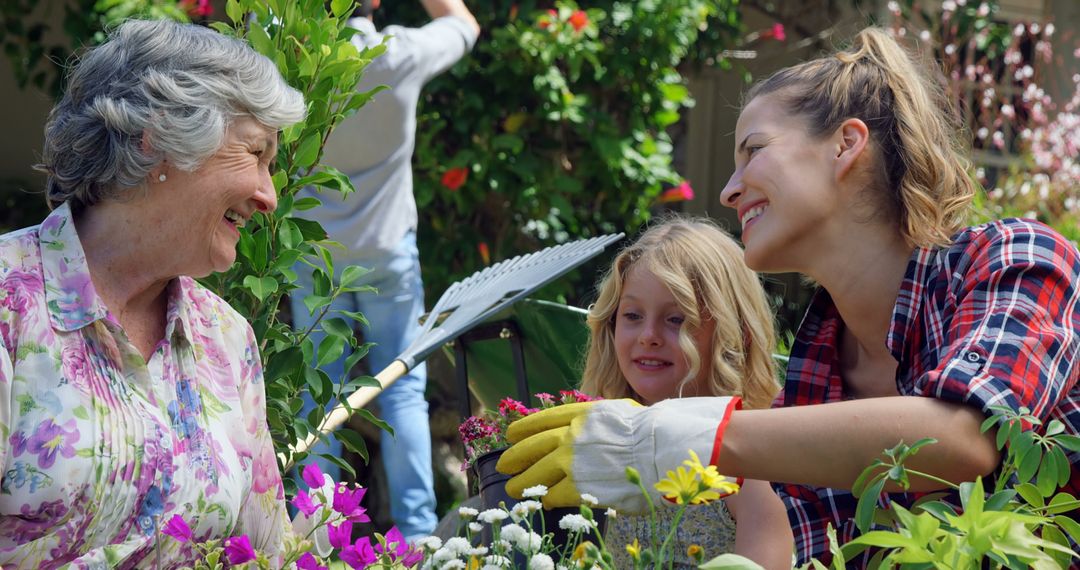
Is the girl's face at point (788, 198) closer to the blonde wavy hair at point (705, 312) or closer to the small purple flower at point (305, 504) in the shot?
A: the small purple flower at point (305, 504)

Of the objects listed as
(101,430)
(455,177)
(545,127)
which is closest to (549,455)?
(101,430)

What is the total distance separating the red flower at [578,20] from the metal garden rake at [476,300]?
2.11 meters

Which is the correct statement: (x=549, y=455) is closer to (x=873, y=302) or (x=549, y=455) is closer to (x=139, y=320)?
(x=873, y=302)

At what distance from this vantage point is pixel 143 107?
188 centimetres

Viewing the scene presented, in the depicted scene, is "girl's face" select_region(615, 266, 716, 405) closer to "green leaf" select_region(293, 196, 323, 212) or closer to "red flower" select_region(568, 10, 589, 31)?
"green leaf" select_region(293, 196, 323, 212)

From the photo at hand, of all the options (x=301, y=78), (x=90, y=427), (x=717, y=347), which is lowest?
(x=717, y=347)

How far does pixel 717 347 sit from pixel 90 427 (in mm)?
1402

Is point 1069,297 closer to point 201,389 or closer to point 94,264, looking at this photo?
point 201,389

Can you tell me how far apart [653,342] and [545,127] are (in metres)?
2.68

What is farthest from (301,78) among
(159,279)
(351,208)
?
(351,208)

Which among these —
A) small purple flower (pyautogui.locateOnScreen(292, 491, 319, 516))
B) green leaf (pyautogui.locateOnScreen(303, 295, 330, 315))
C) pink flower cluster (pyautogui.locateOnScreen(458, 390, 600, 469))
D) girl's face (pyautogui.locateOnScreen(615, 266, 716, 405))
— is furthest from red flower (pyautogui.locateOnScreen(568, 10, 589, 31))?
small purple flower (pyautogui.locateOnScreen(292, 491, 319, 516))

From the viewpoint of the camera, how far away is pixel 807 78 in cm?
194

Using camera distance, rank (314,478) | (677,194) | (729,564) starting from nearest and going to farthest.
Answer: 1. (729,564)
2. (314,478)
3. (677,194)

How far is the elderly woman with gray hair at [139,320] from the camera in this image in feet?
5.69
